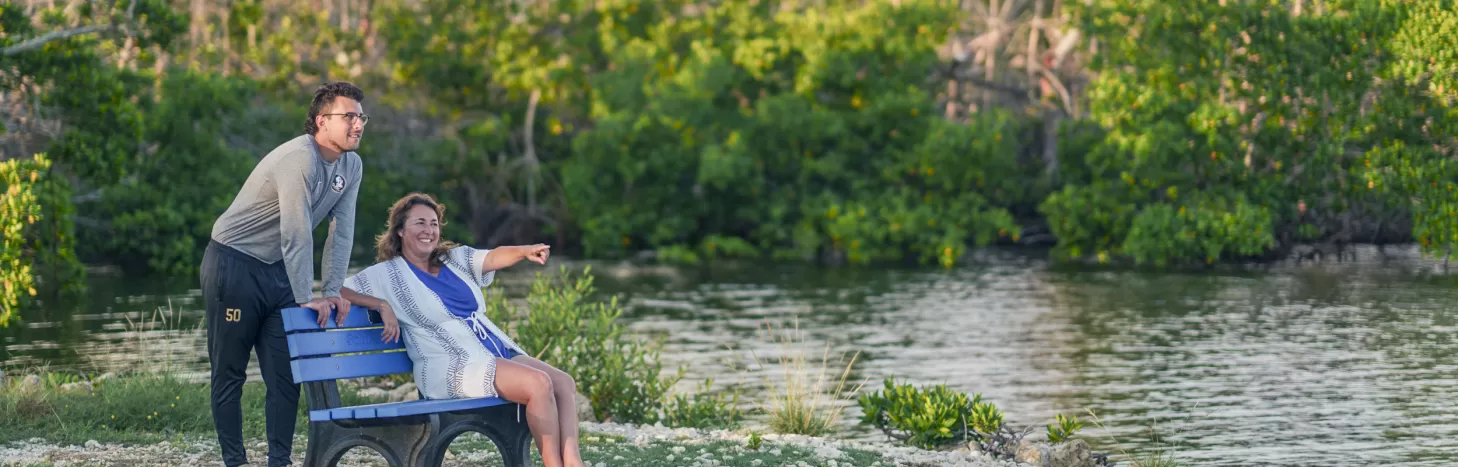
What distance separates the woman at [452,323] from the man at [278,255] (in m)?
0.20

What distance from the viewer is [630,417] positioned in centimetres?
1258

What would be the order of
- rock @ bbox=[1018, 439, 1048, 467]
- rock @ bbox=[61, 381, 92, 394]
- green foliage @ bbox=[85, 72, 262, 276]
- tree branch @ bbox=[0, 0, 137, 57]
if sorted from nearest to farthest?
rock @ bbox=[1018, 439, 1048, 467], rock @ bbox=[61, 381, 92, 394], tree branch @ bbox=[0, 0, 137, 57], green foliage @ bbox=[85, 72, 262, 276]

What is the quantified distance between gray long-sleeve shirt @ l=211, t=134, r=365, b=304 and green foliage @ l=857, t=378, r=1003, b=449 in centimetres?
481

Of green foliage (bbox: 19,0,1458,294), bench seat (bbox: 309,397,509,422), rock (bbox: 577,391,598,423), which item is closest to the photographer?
bench seat (bbox: 309,397,509,422)

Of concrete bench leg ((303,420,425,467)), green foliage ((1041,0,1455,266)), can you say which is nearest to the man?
concrete bench leg ((303,420,425,467))

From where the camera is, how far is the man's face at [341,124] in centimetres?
744

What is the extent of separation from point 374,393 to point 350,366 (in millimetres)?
5267

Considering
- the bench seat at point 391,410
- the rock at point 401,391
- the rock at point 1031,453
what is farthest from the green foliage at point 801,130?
the bench seat at point 391,410

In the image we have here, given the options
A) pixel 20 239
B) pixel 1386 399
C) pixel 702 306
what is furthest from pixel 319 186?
pixel 702 306

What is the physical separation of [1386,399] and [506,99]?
1303 inches

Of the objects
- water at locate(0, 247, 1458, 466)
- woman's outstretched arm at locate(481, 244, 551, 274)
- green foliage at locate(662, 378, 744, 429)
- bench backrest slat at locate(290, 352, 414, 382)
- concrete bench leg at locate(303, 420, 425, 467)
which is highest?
woman's outstretched arm at locate(481, 244, 551, 274)

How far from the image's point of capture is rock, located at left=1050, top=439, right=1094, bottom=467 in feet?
34.7

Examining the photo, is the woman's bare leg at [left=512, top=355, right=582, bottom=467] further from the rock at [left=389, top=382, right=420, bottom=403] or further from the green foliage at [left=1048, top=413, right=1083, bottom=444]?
the rock at [left=389, top=382, right=420, bottom=403]

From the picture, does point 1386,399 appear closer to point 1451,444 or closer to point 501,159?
point 1451,444
